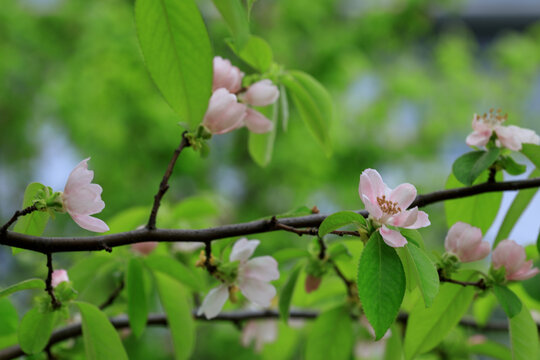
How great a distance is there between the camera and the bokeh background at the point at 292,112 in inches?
144

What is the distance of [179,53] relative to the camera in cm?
35

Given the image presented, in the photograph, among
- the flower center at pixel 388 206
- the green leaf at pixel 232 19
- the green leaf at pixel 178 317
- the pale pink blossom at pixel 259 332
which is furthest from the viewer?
the pale pink blossom at pixel 259 332

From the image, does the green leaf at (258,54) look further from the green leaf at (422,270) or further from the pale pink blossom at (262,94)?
the green leaf at (422,270)

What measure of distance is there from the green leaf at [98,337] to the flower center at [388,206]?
0.80 feet

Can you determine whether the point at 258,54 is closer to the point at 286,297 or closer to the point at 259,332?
the point at 286,297

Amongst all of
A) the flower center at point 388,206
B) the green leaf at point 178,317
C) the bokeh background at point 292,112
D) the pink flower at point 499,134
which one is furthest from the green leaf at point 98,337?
the bokeh background at point 292,112

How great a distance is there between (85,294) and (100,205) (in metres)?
0.26

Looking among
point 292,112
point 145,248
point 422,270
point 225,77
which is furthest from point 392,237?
point 292,112

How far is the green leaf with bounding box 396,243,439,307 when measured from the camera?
34 cm

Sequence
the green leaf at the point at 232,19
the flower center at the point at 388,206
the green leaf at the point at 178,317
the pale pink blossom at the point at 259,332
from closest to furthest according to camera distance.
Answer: the green leaf at the point at 232,19, the flower center at the point at 388,206, the green leaf at the point at 178,317, the pale pink blossom at the point at 259,332

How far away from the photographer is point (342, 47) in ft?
13.7

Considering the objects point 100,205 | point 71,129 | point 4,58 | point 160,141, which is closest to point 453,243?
point 100,205

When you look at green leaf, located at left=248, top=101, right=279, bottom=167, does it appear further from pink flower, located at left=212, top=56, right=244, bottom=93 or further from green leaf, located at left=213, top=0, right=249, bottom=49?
green leaf, located at left=213, top=0, right=249, bottom=49

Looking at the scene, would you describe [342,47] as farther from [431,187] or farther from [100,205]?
[100,205]
